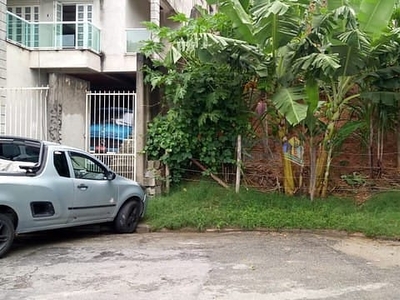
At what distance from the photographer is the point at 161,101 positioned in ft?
39.0

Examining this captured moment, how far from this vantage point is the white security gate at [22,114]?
44.5 feet

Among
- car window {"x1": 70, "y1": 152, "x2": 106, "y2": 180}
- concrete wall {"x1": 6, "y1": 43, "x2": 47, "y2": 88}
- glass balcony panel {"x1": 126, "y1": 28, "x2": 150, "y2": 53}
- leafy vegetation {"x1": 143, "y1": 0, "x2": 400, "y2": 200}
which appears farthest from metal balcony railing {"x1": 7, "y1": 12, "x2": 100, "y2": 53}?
→ car window {"x1": 70, "y1": 152, "x2": 106, "y2": 180}

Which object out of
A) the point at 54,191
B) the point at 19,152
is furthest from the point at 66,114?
the point at 54,191

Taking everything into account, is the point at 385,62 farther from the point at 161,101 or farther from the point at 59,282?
the point at 59,282

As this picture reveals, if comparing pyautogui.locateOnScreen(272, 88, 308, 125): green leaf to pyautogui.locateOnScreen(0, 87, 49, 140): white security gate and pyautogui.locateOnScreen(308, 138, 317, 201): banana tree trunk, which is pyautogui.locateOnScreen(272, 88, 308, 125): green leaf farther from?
pyautogui.locateOnScreen(0, 87, 49, 140): white security gate

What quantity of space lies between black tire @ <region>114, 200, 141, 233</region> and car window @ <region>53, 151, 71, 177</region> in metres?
1.59

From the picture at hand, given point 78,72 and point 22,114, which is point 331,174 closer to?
point 22,114

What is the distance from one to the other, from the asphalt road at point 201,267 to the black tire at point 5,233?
0.70 feet

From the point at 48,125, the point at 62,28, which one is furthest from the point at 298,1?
the point at 62,28

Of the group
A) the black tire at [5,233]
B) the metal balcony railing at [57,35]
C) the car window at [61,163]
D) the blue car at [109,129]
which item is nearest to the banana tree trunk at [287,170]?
the blue car at [109,129]

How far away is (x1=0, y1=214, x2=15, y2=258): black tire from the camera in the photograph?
7156mm

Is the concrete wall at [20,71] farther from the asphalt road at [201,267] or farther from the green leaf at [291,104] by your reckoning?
the green leaf at [291,104]

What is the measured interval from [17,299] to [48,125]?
1047 centimetres

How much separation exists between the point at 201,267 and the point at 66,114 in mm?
10119
